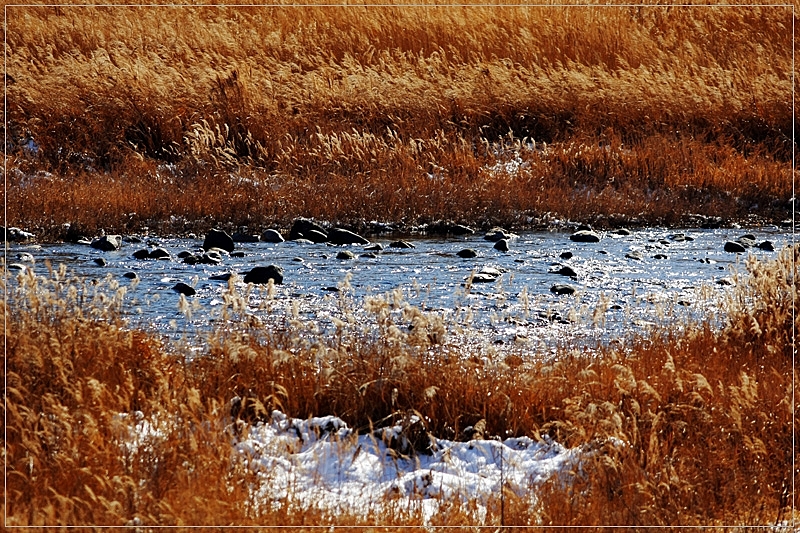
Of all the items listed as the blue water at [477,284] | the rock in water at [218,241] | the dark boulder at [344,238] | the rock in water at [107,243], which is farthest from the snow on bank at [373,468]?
the dark boulder at [344,238]

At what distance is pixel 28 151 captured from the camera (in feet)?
42.8

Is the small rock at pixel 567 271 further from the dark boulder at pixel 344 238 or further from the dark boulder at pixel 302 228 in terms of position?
the dark boulder at pixel 302 228

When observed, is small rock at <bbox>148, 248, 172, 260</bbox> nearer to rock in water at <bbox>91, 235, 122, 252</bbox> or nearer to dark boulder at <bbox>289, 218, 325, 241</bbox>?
rock in water at <bbox>91, 235, 122, 252</bbox>

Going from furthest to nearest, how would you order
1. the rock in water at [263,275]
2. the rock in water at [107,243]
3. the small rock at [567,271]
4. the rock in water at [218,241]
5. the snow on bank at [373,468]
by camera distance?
1. the rock in water at [218,241]
2. the rock in water at [107,243]
3. the small rock at [567,271]
4. the rock in water at [263,275]
5. the snow on bank at [373,468]

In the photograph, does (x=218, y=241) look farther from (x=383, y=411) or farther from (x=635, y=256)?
(x=383, y=411)

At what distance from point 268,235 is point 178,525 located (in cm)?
772

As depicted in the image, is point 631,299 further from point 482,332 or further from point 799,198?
point 799,198

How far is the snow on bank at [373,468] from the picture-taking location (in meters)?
4.27

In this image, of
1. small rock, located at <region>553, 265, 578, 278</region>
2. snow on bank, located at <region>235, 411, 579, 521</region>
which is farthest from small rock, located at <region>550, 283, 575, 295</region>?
snow on bank, located at <region>235, 411, 579, 521</region>

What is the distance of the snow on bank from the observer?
427cm

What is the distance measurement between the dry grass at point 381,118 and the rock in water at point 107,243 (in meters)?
0.77

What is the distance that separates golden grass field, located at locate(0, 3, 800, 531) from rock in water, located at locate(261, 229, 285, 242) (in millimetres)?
579

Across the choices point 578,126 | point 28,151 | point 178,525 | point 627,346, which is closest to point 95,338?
point 178,525

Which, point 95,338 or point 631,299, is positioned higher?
point 95,338
